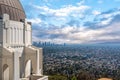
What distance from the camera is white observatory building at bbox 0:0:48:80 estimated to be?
15055 millimetres

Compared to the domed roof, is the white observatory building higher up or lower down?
lower down

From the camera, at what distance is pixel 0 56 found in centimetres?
1509

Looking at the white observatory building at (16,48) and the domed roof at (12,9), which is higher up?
the domed roof at (12,9)

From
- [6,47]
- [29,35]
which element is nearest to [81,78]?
[29,35]

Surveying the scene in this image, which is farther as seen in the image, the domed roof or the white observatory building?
the domed roof

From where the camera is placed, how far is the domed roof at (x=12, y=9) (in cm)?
1639

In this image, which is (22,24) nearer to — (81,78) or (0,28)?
(0,28)

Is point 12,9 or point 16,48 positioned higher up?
point 12,9

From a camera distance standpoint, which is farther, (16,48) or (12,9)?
(12,9)

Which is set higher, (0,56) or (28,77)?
(0,56)

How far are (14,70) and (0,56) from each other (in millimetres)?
1070

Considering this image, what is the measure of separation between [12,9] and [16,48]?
238cm

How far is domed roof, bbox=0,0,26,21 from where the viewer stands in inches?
645

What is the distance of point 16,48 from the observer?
54.9 ft
